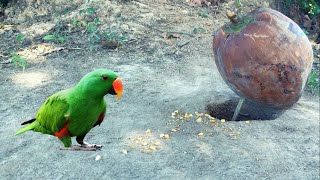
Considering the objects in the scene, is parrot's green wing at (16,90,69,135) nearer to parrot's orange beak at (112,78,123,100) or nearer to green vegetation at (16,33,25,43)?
parrot's orange beak at (112,78,123,100)

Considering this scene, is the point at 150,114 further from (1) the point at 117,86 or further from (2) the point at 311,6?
(2) the point at 311,6

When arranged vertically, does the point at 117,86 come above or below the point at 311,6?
above

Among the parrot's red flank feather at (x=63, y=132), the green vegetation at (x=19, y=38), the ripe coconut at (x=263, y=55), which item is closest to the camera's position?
the parrot's red flank feather at (x=63, y=132)

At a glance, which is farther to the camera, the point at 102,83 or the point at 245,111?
the point at 245,111

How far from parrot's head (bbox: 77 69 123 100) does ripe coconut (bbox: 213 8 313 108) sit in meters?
2.65

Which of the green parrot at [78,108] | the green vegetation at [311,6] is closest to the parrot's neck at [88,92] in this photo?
the green parrot at [78,108]

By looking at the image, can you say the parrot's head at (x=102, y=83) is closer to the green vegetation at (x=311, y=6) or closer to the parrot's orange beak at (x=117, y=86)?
the parrot's orange beak at (x=117, y=86)

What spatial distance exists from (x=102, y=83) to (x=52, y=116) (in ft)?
0.57

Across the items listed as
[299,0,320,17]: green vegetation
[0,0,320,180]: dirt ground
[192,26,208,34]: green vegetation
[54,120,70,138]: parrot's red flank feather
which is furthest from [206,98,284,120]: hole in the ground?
[299,0,320,17]: green vegetation

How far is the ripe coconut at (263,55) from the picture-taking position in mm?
3416

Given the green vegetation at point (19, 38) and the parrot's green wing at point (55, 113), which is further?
the green vegetation at point (19, 38)

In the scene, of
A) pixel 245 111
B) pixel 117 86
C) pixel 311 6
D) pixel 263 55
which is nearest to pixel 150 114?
pixel 245 111

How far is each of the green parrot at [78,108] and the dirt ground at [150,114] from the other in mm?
2153

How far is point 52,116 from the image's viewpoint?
3.15 feet
